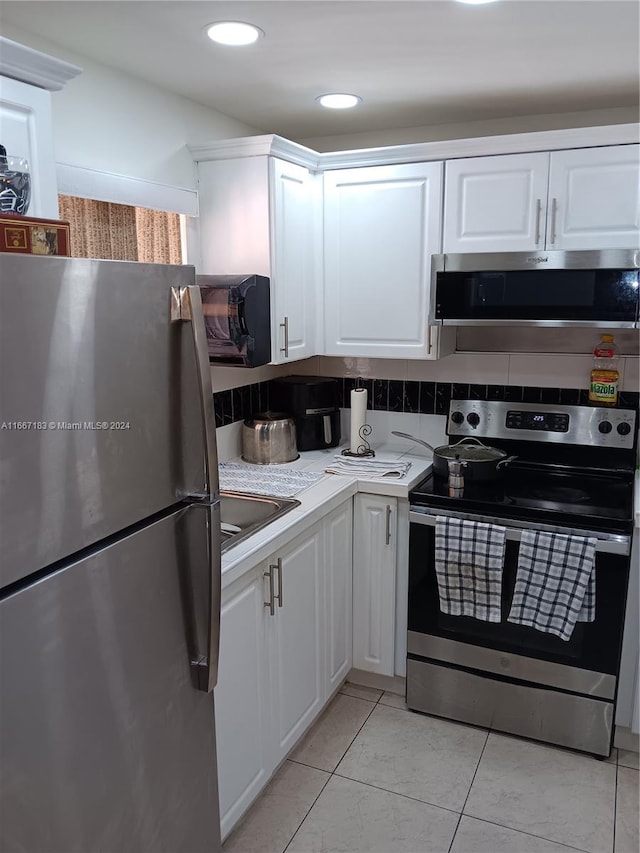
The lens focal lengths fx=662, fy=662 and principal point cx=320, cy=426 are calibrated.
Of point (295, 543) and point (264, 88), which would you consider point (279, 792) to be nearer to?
point (295, 543)

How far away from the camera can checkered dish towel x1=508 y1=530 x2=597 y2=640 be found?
2.12 metres

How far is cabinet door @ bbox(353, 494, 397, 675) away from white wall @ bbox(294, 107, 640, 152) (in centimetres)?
151

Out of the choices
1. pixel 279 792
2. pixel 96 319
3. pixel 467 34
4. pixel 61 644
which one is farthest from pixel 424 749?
pixel 467 34

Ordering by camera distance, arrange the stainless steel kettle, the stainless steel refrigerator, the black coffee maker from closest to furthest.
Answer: the stainless steel refrigerator → the stainless steel kettle → the black coffee maker

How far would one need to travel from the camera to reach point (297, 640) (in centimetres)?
216

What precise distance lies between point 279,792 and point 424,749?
1.77 feet

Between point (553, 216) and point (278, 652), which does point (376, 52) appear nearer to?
point (553, 216)

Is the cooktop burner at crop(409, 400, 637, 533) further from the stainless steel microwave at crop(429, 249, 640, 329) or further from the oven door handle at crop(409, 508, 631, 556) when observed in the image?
the stainless steel microwave at crop(429, 249, 640, 329)

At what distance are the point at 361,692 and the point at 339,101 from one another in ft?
7.39

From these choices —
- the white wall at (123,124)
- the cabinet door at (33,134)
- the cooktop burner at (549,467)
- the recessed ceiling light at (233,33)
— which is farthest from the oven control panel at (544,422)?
the cabinet door at (33,134)

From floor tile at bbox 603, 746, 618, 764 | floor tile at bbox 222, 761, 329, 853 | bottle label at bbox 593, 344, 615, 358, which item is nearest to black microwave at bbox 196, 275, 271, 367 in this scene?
bottle label at bbox 593, 344, 615, 358

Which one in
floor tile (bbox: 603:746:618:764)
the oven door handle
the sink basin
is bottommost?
floor tile (bbox: 603:746:618:764)

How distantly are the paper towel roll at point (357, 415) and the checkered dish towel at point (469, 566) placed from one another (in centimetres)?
59

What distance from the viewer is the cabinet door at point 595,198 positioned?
2.19 metres
